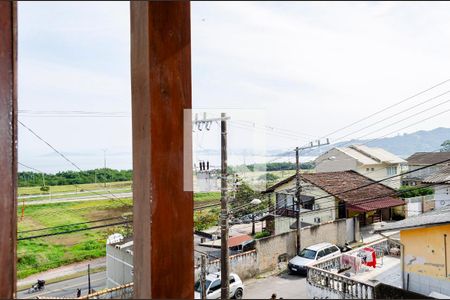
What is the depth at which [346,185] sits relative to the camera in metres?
5.87

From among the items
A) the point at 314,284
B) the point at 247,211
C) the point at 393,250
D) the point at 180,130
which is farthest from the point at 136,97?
→ the point at 393,250

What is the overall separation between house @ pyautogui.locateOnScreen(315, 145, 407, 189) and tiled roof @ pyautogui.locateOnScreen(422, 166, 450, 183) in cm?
122

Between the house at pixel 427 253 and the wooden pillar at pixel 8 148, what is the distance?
396cm

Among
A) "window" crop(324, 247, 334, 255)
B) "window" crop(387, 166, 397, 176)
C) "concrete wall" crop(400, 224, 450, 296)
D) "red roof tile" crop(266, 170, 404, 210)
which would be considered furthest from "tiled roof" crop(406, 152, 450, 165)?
"window" crop(324, 247, 334, 255)

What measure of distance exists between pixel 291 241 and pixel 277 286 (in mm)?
1391

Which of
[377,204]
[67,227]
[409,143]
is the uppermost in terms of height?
[409,143]

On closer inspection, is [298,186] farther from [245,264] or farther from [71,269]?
[71,269]

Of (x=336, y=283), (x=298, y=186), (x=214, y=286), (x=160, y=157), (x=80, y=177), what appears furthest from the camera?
(x=298, y=186)

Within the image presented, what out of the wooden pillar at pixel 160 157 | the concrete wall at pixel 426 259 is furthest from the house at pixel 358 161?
the wooden pillar at pixel 160 157

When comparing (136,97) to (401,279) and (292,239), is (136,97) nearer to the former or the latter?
(401,279)

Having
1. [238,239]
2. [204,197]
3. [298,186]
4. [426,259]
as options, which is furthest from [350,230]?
[204,197]

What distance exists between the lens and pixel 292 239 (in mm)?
6852

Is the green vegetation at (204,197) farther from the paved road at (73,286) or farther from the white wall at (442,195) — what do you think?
the white wall at (442,195)

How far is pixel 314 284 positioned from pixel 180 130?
468cm
